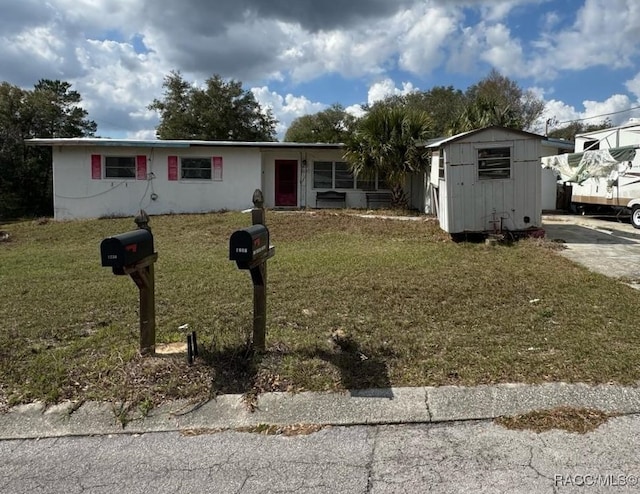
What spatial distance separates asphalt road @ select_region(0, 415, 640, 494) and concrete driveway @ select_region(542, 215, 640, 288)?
463 centimetres

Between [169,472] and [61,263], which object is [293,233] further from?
[169,472]

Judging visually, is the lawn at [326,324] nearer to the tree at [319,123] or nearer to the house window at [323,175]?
the house window at [323,175]

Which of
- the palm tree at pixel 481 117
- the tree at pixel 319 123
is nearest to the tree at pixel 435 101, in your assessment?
the tree at pixel 319 123

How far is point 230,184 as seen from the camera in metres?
17.1

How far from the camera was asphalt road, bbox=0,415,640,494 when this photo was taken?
2291 millimetres

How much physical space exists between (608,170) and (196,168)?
12738 millimetres

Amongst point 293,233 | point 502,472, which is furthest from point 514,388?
point 293,233

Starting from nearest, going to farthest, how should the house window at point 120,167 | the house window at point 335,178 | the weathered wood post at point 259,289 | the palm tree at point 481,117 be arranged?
the weathered wood post at point 259,289
the house window at point 120,167
the palm tree at point 481,117
the house window at point 335,178

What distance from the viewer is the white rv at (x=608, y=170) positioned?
1267 cm

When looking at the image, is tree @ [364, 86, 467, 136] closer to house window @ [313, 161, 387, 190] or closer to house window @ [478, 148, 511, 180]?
house window @ [313, 161, 387, 190]

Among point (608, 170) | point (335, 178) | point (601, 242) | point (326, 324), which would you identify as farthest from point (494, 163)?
point (335, 178)

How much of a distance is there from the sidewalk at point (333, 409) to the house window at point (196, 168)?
14608 millimetres

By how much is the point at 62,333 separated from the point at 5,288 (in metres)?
2.74

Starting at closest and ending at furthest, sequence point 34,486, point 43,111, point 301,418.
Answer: point 34,486 → point 301,418 → point 43,111
